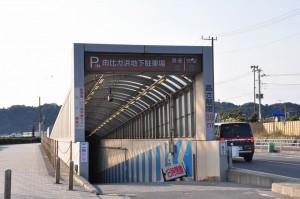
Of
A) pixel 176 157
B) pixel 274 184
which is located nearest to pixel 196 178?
pixel 176 157

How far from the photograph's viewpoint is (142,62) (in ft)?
61.6

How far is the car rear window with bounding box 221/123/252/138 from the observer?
89.0 feet

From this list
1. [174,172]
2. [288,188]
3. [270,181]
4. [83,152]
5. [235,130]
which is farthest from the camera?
[235,130]

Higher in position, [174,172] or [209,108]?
[209,108]

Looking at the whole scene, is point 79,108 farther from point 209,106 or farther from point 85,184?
point 209,106

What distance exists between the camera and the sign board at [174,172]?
19.2 m

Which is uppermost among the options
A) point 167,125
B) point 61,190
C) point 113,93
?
point 113,93

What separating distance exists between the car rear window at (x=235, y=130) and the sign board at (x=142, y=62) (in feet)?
28.8

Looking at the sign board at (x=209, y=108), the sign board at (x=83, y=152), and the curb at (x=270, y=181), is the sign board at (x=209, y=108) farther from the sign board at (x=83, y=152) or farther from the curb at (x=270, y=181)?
the sign board at (x=83, y=152)

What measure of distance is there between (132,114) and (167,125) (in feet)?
26.7

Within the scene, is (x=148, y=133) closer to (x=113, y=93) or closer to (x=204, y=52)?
(x=113, y=93)

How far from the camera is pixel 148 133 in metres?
29.7

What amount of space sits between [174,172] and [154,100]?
6.94 m

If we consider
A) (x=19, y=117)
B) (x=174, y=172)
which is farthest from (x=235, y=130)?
(x=19, y=117)
